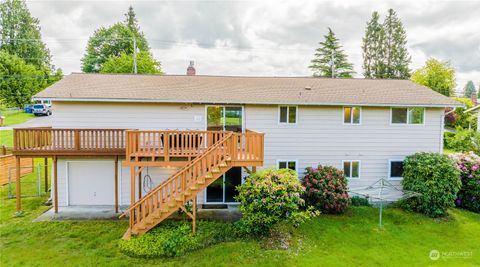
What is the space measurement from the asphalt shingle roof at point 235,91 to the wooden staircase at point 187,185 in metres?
2.93

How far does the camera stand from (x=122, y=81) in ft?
40.8

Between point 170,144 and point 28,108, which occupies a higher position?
point 28,108

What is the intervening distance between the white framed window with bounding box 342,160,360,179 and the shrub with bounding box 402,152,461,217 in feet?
6.68

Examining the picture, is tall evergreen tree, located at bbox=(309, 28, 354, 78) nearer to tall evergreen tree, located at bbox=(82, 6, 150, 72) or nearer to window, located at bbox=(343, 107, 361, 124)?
window, located at bbox=(343, 107, 361, 124)

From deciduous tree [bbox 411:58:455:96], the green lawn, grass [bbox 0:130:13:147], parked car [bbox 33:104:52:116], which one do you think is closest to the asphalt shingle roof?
the green lawn

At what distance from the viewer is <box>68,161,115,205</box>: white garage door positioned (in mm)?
10680

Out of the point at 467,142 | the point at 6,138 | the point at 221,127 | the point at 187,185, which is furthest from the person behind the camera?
the point at 6,138

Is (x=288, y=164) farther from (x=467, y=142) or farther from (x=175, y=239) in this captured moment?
(x=467, y=142)

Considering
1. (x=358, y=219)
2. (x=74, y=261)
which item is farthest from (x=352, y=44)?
(x=74, y=261)

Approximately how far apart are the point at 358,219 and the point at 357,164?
2.67m

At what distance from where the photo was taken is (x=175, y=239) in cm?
770

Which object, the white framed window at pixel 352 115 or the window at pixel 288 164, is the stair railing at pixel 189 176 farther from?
the white framed window at pixel 352 115

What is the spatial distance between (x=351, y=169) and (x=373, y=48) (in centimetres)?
3050

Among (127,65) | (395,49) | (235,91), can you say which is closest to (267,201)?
(235,91)
